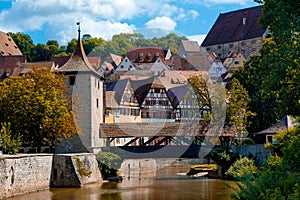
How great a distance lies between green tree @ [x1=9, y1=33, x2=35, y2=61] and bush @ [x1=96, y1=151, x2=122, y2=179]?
58.3 m

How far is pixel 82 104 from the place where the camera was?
30.9 meters

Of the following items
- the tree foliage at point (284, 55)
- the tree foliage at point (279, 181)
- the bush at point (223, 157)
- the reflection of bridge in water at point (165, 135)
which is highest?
the tree foliage at point (284, 55)

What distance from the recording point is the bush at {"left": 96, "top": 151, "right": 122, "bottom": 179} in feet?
96.2

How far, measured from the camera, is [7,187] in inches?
831

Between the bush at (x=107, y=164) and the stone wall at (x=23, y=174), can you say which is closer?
the stone wall at (x=23, y=174)

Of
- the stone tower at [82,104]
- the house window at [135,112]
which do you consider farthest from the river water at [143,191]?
the house window at [135,112]

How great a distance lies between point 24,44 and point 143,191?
67186 millimetres

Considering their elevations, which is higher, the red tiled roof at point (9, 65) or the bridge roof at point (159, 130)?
the red tiled roof at point (9, 65)

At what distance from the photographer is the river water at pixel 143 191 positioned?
2148 centimetres

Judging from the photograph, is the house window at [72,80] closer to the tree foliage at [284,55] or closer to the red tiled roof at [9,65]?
the tree foliage at [284,55]

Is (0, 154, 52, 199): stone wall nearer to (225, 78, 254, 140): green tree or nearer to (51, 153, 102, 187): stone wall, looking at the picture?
(51, 153, 102, 187): stone wall

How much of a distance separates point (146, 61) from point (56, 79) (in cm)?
5110

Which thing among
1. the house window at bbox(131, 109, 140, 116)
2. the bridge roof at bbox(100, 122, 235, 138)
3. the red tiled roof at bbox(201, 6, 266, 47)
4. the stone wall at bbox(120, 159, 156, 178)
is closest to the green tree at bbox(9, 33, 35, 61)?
the red tiled roof at bbox(201, 6, 266, 47)

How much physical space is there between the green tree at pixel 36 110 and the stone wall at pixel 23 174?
2543 mm
